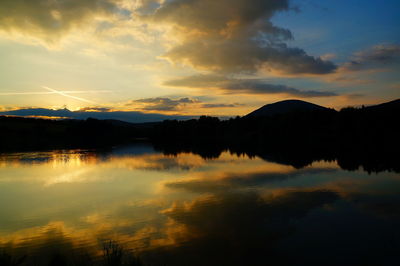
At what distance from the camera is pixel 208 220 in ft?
50.6

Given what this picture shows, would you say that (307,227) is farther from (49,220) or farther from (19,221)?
(19,221)

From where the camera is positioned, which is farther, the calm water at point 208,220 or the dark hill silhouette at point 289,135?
the dark hill silhouette at point 289,135

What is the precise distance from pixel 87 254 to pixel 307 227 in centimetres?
1019

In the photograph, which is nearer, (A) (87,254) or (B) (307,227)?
(A) (87,254)

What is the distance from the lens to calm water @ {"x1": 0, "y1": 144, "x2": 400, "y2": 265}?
11.4 metres

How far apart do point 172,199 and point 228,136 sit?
109662 millimetres

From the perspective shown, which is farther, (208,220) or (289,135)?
(289,135)

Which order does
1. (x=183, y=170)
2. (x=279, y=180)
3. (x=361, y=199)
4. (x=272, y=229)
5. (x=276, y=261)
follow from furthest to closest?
(x=183, y=170)
(x=279, y=180)
(x=361, y=199)
(x=272, y=229)
(x=276, y=261)

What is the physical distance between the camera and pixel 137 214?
16766 mm

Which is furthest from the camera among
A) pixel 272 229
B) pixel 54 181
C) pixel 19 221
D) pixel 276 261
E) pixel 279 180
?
pixel 54 181

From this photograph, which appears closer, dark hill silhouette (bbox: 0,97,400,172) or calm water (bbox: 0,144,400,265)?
calm water (bbox: 0,144,400,265)

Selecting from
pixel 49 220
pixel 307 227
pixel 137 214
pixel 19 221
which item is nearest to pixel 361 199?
pixel 307 227

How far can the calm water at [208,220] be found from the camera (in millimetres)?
11391

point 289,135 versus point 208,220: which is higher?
point 289,135
